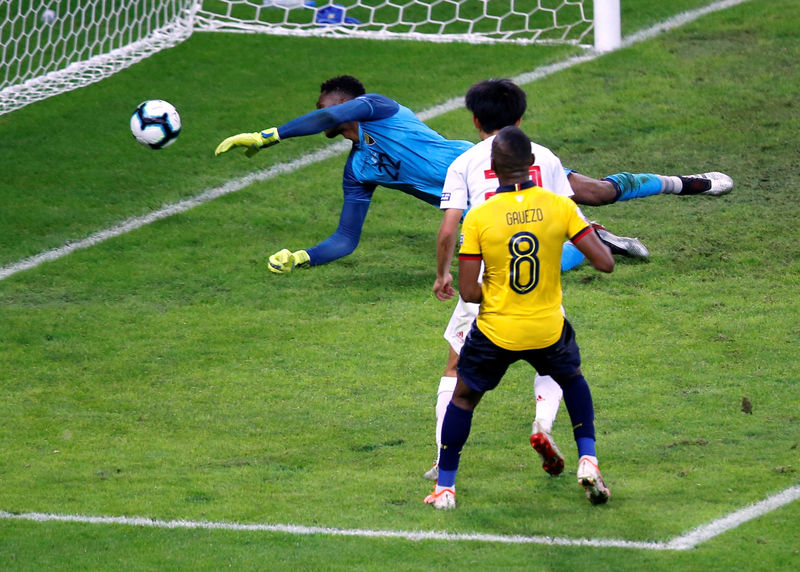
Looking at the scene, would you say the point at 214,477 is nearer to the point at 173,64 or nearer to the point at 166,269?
the point at 166,269

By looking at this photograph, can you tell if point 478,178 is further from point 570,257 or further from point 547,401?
point 570,257

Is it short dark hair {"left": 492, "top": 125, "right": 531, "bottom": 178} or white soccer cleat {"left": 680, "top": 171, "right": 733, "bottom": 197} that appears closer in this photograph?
short dark hair {"left": 492, "top": 125, "right": 531, "bottom": 178}

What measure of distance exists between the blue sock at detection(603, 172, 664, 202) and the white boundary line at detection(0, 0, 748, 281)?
4.26 metres

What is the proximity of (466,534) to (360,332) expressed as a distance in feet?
10.3

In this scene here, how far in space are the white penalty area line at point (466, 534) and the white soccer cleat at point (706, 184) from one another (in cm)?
316

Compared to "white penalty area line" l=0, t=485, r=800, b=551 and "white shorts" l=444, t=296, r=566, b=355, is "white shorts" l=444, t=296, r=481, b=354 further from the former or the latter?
"white penalty area line" l=0, t=485, r=800, b=551

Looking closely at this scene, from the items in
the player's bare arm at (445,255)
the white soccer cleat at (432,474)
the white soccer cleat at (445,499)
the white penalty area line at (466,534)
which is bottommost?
the white soccer cleat at (432,474)

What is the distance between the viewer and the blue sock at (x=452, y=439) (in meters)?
5.14

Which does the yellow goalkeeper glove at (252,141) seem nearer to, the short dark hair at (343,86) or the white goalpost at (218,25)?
the short dark hair at (343,86)

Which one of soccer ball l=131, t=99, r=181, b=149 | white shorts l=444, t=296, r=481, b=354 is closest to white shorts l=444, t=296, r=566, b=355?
white shorts l=444, t=296, r=481, b=354

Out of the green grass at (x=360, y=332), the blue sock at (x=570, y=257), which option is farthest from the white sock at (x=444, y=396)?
the blue sock at (x=570, y=257)

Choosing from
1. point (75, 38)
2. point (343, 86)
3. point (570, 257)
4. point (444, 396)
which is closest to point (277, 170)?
point (75, 38)

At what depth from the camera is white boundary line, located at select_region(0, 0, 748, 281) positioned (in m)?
9.66

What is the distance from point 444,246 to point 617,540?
142 centimetres
